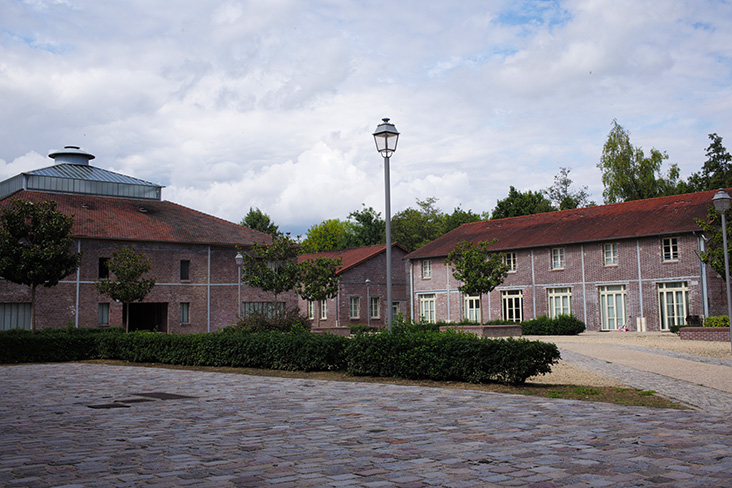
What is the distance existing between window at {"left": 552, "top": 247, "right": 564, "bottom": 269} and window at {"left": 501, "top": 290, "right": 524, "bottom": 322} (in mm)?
2981

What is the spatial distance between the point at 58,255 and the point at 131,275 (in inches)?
204

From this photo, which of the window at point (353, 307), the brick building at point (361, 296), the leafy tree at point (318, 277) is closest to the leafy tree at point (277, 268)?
the leafy tree at point (318, 277)

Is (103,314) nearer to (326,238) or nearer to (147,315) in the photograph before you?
(147,315)

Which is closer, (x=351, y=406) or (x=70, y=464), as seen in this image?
(x=70, y=464)

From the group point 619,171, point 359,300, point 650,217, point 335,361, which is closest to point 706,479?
point 335,361

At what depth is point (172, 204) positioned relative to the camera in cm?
4400

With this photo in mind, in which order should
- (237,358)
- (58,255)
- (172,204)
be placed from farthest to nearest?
(172,204) → (58,255) → (237,358)

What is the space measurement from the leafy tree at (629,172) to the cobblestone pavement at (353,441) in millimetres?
46957

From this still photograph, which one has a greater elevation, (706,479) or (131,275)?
(131,275)

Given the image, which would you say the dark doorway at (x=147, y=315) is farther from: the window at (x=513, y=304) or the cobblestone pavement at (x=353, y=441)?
the cobblestone pavement at (x=353, y=441)

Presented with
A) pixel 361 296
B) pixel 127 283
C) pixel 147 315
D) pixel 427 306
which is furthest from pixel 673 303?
pixel 147 315

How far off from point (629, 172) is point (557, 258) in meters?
18.1

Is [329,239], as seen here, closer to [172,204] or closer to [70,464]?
[172,204]

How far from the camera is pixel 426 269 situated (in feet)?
156
